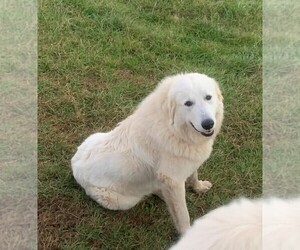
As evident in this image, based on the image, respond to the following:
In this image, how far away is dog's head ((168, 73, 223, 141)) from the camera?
2496mm

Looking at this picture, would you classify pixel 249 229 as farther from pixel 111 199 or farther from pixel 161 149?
pixel 111 199

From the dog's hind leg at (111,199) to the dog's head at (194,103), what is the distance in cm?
49

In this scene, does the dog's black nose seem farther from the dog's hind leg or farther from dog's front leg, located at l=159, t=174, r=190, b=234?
the dog's hind leg

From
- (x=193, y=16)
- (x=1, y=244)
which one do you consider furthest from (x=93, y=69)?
(x=1, y=244)

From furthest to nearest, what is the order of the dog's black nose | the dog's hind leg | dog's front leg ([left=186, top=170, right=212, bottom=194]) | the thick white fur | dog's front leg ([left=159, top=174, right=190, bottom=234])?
dog's front leg ([left=186, top=170, right=212, bottom=194]), the dog's hind leg, dog's front leg ([left=159, top=174, right=190, bottom=234]), the dog's black nose, the thick white fur

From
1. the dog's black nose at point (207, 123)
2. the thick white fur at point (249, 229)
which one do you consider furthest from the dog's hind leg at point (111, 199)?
the thick white fur at point (249, 229)

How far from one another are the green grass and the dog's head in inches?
21.1

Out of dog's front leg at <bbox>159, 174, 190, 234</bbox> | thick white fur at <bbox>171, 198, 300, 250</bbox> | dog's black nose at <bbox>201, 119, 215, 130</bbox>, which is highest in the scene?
thick white fur at <bbox>171, 198, 300, 250</bbox>

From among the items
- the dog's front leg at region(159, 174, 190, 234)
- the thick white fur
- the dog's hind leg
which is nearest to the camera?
the thick white fur

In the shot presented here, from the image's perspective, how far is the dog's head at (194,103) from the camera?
2.50 meters

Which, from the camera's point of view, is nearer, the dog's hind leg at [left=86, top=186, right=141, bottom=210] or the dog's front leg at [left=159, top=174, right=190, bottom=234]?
the dog's front leg at [left=159, top=174, right=190, bottom=234]

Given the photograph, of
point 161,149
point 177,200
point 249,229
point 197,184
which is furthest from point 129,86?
point 249,229

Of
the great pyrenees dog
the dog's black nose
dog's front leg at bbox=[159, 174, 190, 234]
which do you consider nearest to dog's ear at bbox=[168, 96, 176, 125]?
the great pyrenees dog

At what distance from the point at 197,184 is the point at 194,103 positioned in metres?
0.60
